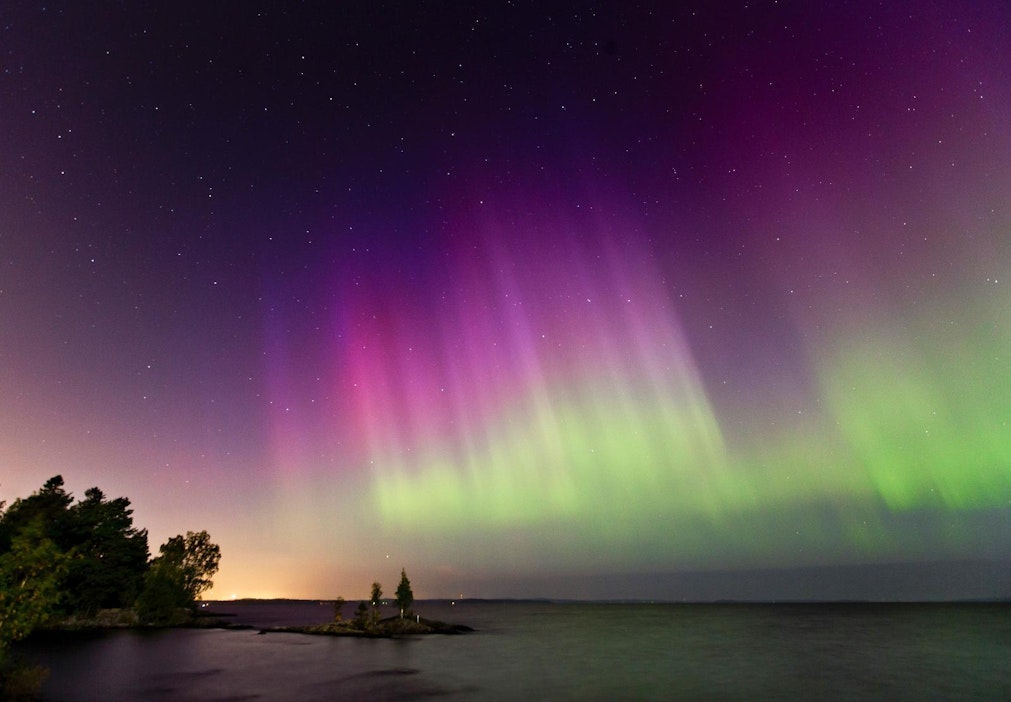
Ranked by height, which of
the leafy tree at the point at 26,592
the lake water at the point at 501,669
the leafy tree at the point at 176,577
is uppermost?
the leafy tree at the point at 176,577

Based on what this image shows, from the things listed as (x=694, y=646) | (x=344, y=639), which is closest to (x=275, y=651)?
(x=344, y=639)

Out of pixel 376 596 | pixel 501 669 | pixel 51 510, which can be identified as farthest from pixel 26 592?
pixel 51 510

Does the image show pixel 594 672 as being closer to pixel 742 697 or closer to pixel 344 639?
pixel 742 697

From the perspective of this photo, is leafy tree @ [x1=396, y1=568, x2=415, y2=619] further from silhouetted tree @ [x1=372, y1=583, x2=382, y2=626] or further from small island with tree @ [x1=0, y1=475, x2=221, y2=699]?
small island with tree @ [x1=0, y1=475, x2=221, y2=699]

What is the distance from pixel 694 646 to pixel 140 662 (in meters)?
72.2

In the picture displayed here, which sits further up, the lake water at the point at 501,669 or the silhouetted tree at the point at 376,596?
the silhouetted tree at the point at 376,596

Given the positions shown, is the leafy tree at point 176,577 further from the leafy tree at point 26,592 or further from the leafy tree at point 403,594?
the leafy tree at point 26,592

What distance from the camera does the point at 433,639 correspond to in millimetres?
91750

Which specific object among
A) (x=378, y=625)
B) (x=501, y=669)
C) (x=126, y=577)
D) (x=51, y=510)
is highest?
(x=51, y=510)

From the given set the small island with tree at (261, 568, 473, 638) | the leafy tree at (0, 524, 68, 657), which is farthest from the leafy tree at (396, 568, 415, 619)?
the leafy tree at (0, 524, 68, 657)

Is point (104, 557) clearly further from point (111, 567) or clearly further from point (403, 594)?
point (403, 594)


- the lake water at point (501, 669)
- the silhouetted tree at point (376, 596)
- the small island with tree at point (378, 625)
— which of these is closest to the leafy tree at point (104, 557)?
the lake water at point (501, 669)

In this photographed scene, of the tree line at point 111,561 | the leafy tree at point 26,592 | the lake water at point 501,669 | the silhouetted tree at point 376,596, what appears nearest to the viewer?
the leafy tree at point 26,592

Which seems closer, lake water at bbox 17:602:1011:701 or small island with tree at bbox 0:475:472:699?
lake water at bbox 17:602:1011:701
